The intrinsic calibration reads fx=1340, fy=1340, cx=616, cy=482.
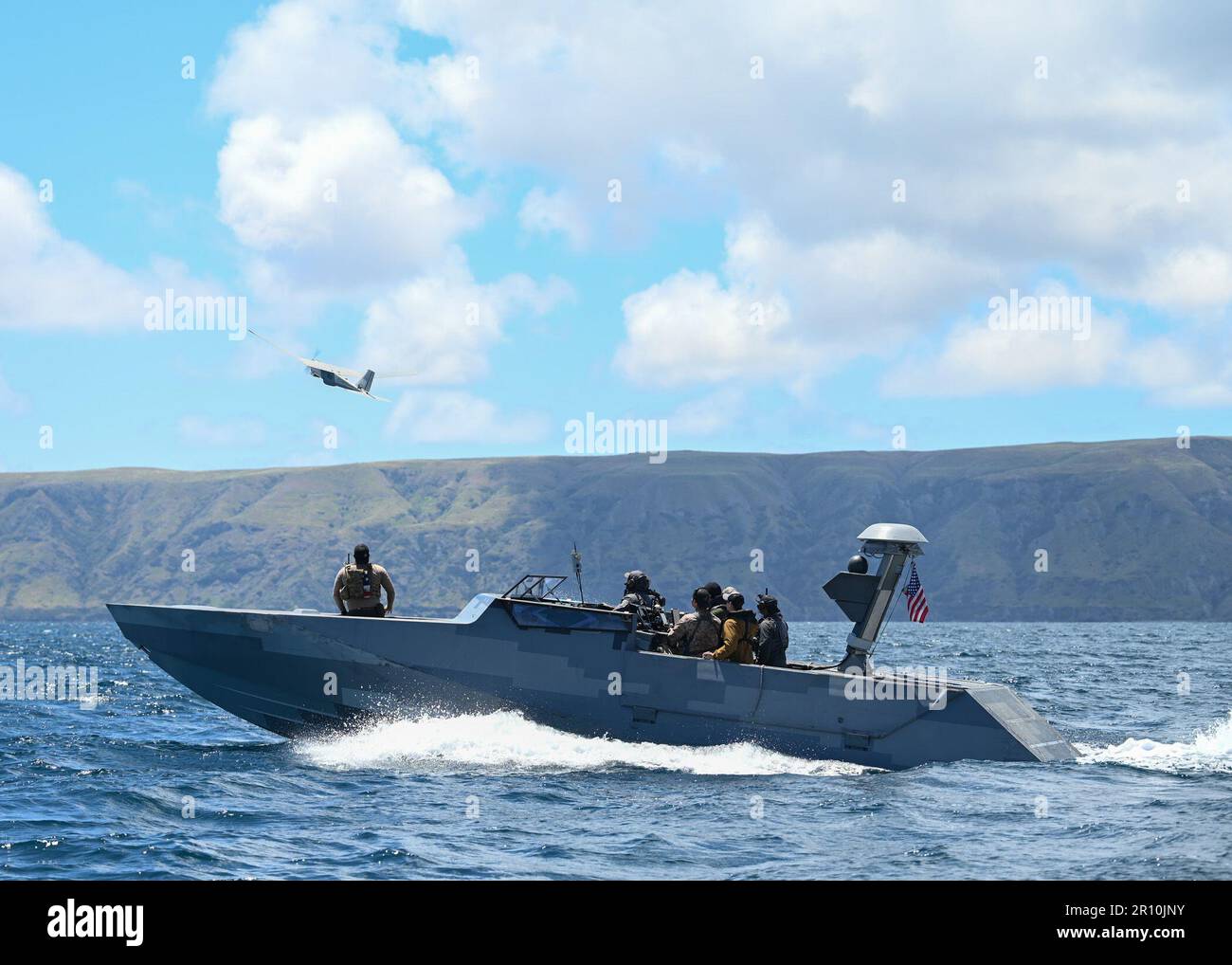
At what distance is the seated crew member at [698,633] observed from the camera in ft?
58.5

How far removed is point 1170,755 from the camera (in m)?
18.1

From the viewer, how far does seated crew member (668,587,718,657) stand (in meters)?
17.8

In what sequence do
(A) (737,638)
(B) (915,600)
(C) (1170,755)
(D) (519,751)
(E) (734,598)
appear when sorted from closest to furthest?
(B) (915,600) < (D) (519,751) < (A) (737,638) < (C) (1170,755) < (E) (734,598)

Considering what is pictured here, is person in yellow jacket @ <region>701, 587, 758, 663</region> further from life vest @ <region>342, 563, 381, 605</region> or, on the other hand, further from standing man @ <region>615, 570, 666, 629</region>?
life vest @ <region>342, 563, 381, 605</region>

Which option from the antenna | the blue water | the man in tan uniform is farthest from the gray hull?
the antenna

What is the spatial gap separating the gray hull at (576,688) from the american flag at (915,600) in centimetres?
121

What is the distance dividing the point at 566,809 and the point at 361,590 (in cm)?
545

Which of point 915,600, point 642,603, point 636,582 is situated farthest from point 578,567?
point 915,600

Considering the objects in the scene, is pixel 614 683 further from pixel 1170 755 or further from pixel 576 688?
pixel 1170 755

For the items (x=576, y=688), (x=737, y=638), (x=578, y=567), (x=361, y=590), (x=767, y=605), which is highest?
(x=578, y=567)

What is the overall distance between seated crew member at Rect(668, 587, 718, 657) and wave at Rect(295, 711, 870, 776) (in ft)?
4.31

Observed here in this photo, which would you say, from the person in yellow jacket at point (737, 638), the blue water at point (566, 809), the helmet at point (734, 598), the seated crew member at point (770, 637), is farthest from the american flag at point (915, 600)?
the helmet at point (734, 598)
